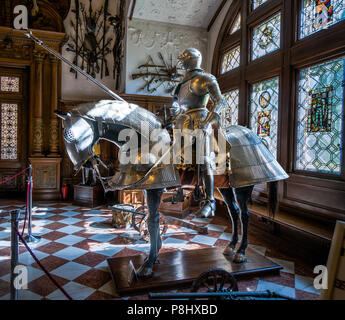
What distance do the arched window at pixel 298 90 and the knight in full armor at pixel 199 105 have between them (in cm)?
142

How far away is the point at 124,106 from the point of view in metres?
2.18

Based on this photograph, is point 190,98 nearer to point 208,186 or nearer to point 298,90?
point 208,186

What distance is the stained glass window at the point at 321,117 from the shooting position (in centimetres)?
321

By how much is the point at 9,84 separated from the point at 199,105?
6327 millimetres

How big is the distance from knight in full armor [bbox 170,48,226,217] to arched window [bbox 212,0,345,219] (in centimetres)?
142

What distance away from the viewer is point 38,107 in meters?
6.66

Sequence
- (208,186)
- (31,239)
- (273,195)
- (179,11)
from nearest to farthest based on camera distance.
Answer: (208,186) → (273,195) → (31,239) → (179,11)

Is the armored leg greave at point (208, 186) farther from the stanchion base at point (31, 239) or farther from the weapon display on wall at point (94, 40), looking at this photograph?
the weapon display on wall at point (94, 40)

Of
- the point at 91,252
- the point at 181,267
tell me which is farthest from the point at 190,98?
the point at 91,252

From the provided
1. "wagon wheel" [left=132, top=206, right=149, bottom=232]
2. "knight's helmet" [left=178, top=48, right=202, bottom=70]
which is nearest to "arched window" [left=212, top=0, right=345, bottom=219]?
"knight's helmet" [left=178, top=48, right=202, bottom=70]

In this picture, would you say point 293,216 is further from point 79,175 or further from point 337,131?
point 79,175

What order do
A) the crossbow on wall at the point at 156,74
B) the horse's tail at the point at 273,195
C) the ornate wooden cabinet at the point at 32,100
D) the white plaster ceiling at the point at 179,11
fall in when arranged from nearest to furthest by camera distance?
the horse's tail at the point at 273,195 → the white plaster ceiling at the point at 179,11 → the crossbow on wall at the point at 156,74 → the ornate wooden cabinet at the point at 32,100

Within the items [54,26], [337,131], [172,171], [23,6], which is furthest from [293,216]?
[23,6]

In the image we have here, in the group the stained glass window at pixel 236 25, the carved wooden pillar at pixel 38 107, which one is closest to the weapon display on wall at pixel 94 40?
the carved wooden pillar at pixel 38 107
